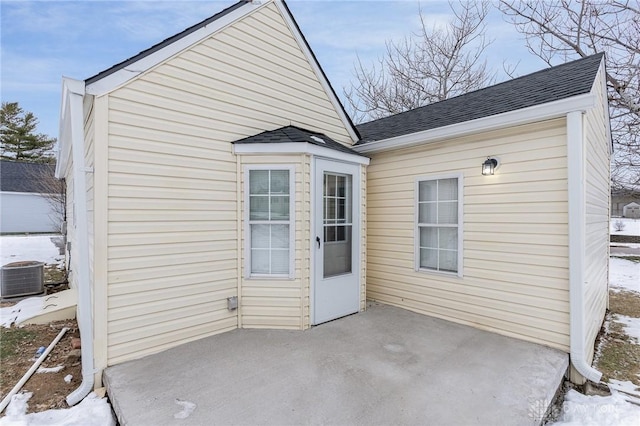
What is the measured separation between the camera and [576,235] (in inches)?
131

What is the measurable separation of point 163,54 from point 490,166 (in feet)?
13.8

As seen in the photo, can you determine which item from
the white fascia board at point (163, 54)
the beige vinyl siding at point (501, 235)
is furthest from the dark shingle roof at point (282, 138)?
the beige vinyl siding at point (501, 235)

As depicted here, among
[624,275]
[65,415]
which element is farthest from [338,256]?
[624,275]

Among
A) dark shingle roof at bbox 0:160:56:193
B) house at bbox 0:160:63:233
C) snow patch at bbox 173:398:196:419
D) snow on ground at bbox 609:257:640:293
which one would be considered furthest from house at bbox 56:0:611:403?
house at bbox 0:160:63:233

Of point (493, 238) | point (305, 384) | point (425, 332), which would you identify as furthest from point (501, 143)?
point (305, 384)

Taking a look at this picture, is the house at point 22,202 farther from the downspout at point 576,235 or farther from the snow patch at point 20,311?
the downspout at point 576,235

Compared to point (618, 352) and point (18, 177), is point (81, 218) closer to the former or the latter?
point (618, 352)

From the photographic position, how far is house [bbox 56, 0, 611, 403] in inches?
127

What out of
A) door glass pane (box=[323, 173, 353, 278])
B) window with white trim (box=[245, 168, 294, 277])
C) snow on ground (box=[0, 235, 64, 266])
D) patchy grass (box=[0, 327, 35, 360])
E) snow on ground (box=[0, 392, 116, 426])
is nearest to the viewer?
snow on ground (box=[0, 392, 116, 426])

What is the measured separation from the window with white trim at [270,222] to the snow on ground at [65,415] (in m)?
1.99

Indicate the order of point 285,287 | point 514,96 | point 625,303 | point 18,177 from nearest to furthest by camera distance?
point 285,287 < point 514,96 < point 625,303 < point 18,177

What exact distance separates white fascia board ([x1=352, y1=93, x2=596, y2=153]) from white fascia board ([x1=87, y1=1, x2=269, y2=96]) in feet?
8.94

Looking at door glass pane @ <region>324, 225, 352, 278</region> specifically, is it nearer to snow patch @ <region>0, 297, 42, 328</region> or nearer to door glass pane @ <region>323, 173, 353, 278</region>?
door glass pane @ <region>323, 173, 353, 278</region>

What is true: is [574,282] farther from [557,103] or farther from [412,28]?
[412,28]
